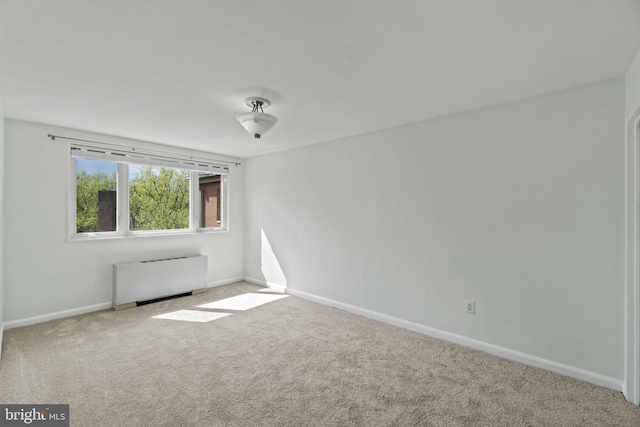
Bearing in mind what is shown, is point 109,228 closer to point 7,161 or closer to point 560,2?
point 7,161

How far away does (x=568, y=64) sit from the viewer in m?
2.11

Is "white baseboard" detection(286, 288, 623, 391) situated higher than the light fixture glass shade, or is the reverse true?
the light fixture glass shade

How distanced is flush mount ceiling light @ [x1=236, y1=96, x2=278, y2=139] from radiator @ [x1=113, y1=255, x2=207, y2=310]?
2738 millimetres

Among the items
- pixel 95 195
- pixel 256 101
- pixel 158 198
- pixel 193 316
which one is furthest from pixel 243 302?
pixel 256 101

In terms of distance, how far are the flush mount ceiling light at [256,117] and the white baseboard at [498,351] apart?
2.56 meters

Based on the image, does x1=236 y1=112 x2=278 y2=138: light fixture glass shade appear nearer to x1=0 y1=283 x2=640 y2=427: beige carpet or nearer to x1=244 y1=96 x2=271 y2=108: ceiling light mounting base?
x1=244 y1=96 x2=271 y2=108: ceiling light mounting base

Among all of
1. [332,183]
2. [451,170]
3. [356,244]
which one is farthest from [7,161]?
[451,170]

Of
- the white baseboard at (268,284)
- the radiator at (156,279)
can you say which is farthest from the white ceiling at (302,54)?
the white baseboard at (268,284)

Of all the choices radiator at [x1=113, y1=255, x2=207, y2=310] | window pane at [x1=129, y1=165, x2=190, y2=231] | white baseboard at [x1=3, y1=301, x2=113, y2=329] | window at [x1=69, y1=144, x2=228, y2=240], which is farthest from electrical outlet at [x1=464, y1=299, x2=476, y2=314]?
white baseboard at [x1=3, y1=301, x2=113, y2=329]

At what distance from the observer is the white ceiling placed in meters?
1.56

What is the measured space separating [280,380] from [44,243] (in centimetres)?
330

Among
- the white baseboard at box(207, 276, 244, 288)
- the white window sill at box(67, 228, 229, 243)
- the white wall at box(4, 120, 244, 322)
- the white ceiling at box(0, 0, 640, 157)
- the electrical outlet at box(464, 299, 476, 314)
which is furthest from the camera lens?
the white baseboard at box(207, 276, 244, 288)

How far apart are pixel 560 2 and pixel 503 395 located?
2.48 m

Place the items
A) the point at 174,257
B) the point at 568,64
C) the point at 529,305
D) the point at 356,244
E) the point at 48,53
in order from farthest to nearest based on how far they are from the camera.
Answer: the point at 174,257, the point at 356,244, the point at 529,305, the point at 568,64, the point at 48,53
